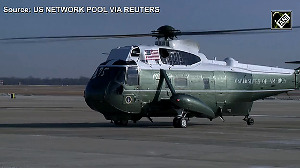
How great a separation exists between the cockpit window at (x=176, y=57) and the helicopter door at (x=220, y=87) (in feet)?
4.88

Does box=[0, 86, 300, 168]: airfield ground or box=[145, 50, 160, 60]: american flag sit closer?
box=[0, 86, 300, 168]: airfield ground

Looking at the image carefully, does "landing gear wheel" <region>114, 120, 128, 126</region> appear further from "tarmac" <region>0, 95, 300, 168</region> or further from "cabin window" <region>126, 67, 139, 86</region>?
"tarmac" <region>0, 95, 300, 168</region>

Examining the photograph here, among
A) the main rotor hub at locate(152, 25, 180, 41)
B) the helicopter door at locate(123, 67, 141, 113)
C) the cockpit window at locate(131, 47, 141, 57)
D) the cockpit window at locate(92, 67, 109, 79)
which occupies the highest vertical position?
the main rotor hub at locate(152, 25, 180, 41)

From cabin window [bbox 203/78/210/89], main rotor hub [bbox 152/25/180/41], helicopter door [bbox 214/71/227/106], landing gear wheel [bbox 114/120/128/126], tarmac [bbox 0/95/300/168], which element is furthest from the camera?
helicopter door [bbox 214/71/227/106]

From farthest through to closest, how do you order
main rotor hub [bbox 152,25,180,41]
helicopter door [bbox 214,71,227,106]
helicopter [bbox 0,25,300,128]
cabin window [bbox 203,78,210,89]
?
1. helicopter door [bbox 214,71,227,106]
2. cabin window [bbox 203,78,210,89]
3. main rotor hub [bbox 152,25,180,41]
4. helicopter [bbox 0,25,300,128]

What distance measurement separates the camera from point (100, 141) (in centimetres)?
2122

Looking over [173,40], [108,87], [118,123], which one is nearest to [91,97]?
[108,87]

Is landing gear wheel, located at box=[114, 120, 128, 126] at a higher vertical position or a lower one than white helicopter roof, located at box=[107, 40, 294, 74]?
lower

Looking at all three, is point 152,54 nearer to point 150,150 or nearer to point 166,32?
point 166,32

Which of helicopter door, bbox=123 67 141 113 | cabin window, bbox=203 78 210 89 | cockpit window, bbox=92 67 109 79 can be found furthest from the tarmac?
cabin window, bbox=203 78 210 89

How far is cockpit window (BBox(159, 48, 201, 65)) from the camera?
3062 cm

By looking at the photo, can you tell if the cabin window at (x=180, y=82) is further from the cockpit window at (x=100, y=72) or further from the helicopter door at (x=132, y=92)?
the cockpit window at (x=100, y=72)

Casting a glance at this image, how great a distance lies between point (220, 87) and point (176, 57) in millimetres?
3165

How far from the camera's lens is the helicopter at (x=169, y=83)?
95.7ft
